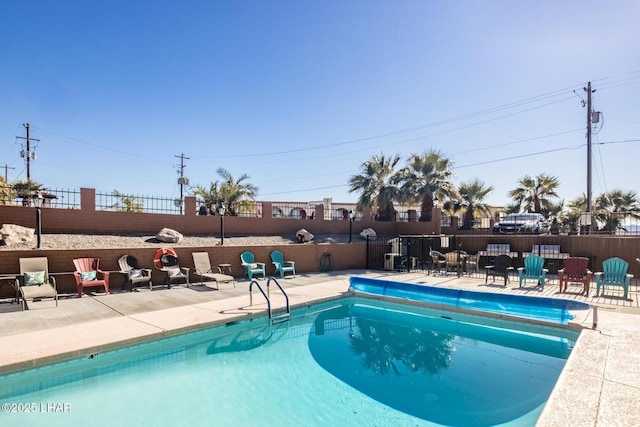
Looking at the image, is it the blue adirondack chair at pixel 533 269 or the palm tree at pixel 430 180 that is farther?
the palm tree at pixel 430 180

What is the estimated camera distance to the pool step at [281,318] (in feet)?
22.6

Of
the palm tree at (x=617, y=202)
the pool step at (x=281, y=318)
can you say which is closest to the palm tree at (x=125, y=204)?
Answer: the pool step at (x=281, y=318)

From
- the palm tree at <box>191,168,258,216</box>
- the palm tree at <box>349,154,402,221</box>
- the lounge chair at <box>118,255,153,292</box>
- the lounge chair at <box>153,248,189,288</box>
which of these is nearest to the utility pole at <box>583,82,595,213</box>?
the palm tree at <box>349,154,402,221</box>

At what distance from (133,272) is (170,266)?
3.36 feet

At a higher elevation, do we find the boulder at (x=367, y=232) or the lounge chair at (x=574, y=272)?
the boulder at (x=367, y=232)

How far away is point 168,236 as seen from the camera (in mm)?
13195

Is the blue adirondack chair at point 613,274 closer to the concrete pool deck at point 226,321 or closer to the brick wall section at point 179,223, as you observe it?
the concrete pool deck at point 226,321

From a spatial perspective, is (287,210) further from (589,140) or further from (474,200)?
(589,140)

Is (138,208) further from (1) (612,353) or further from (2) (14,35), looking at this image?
(1) (612,353)

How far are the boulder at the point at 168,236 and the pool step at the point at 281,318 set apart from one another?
7.83 metres

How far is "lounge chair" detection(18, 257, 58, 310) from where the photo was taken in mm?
6790

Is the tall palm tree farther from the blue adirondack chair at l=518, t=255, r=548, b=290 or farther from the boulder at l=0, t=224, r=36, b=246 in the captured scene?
the blue adirondack chair at l=518, t=255, r=548, b=290

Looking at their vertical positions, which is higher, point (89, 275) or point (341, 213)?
point (341, 213)

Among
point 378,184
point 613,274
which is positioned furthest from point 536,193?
point 613,274
